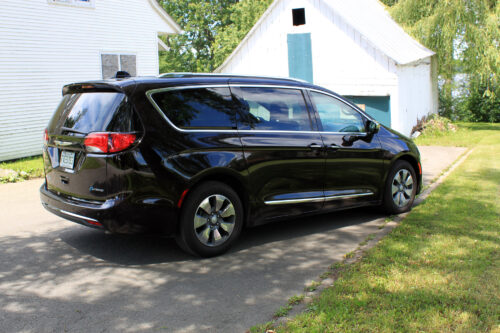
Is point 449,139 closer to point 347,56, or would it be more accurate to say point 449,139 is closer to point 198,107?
point 347,56

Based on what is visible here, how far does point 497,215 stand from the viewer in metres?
7.04

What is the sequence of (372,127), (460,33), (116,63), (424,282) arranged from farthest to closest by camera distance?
(460,33), (116,63), (372,127), (424,282)

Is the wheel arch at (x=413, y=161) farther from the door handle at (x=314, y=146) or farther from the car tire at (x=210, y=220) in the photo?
the car tire at (x=210, y=220)

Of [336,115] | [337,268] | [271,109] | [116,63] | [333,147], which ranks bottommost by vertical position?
[337,268]

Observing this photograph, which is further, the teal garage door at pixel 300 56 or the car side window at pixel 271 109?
the teal garage door at pixel 300 56

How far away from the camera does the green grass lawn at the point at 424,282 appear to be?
387 cm

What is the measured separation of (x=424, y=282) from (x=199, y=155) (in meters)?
2.42

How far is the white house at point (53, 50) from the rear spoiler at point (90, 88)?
1117cm

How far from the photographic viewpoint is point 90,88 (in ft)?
18.5

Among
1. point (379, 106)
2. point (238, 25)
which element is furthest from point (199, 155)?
point (238, 25)

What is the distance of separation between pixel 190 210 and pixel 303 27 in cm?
1767

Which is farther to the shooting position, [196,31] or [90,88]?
[196,31]

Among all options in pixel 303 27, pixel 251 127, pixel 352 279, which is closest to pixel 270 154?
pixel 251 127

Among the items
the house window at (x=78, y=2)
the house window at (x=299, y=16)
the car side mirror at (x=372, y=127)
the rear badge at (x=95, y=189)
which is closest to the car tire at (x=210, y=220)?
the rear badge at (x=95, y=189)
